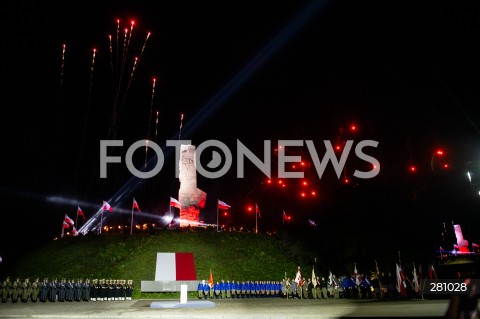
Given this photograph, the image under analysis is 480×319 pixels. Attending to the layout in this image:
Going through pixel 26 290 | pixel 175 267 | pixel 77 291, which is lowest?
pixel 77 291

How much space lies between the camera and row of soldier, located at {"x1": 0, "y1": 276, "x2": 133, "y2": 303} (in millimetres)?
24266

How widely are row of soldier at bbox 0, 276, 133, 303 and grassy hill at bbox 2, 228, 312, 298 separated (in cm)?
361

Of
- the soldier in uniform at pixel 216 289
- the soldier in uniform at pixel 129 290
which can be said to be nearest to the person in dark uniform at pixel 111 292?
the soldier in uniform at pixel 129 290

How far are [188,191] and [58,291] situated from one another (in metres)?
26.8

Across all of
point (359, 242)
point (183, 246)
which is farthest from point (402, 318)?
point (183, 246)

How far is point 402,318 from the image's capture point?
13867mm

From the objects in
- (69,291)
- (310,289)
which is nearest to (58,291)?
(69,291)

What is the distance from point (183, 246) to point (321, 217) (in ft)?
58.9

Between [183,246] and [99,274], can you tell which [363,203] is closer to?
[183,246]

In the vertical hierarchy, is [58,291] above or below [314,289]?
above

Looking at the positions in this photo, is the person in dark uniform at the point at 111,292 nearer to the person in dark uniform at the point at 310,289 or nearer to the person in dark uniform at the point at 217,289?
the person in dark uniform at the point at 217,289

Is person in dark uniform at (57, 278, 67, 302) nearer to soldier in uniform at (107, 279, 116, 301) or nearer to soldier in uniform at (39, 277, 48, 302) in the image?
soldier in uniform at (39, 277, 48, 302)

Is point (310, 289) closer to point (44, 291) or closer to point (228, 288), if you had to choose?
point (228, 288)

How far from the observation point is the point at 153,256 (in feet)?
117
